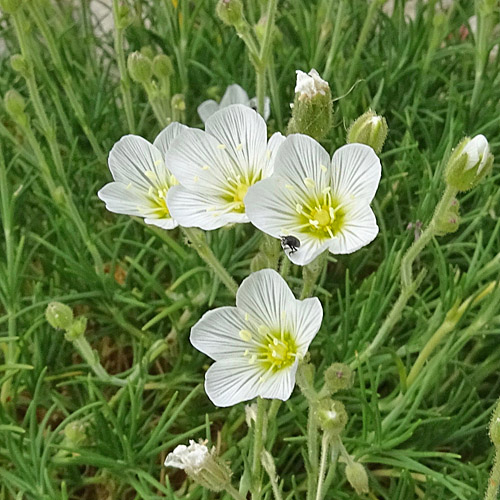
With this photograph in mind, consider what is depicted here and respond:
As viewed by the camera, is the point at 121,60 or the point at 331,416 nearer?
the point at 331,416

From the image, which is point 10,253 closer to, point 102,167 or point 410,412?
point 102,167

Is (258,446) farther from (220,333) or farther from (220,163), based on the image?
(220,163)

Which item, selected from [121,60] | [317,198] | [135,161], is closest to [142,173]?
[135,161]

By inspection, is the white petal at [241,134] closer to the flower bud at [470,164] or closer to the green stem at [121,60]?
the flower bud at [470,164]

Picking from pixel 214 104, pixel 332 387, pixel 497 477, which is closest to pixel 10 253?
pixel 214 104

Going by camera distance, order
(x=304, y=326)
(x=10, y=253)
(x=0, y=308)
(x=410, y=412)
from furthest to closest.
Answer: (x=0, y=308), (x=10, y=253), (x=410, y=412), (x=304, y=326)

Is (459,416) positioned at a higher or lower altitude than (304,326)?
lower

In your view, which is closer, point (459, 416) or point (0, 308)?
point (459, 416)
